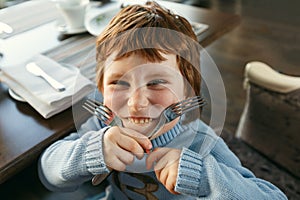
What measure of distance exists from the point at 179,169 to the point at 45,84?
438mm

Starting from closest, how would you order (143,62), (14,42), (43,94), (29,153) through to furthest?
(143,62)
(29,153)
(43,94)
(14,42)

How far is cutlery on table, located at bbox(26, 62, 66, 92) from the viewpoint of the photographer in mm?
751

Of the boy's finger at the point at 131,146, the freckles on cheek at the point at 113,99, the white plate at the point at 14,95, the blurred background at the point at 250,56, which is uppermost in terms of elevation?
the freckles on cheek at the point at 113,99

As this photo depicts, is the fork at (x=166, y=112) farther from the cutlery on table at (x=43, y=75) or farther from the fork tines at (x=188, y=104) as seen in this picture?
the cutlery on table at (x=43, y=75)

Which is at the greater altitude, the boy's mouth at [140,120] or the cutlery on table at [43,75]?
the boy's mouth at [140,120]

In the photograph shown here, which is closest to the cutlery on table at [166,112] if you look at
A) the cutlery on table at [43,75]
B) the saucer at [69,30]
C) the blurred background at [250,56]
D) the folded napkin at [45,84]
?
the folded napkin at [45,84]

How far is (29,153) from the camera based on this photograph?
2.07 ft

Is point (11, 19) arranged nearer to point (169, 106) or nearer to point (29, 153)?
point (29, 153)

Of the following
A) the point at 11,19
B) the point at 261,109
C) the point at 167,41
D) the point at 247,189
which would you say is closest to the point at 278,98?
the point at 261,109

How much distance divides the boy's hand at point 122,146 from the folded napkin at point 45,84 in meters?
0.18

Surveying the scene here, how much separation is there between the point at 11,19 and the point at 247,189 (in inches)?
34.5

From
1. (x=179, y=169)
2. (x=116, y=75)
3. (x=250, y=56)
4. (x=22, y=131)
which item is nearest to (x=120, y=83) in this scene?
(x=116, y=75)

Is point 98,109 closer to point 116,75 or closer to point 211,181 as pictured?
point 116,75

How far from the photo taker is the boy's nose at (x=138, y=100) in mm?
409
